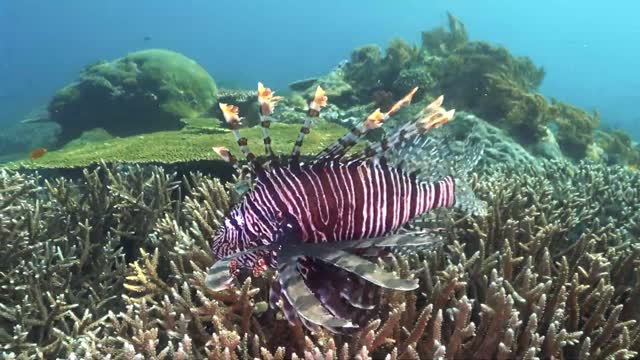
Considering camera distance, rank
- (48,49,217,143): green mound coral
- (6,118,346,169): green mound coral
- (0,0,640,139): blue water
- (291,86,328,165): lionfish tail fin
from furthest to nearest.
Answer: (0,0,640,139): blue water, (48,49,217,143): green mound coral, (6,118,346,169): green mound coral, (291,86,328,165): lionfish tail fin

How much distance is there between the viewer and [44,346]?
9.74 feet

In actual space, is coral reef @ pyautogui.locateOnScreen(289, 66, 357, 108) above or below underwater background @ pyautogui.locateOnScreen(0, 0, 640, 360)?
above

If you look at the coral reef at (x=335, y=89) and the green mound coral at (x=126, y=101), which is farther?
the green mound coral at (x=126, y=101)

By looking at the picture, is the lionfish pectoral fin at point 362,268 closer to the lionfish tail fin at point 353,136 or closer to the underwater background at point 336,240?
the underwater background at point 336,240

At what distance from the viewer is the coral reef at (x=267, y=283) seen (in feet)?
6.86

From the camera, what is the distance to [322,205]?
2.10 m

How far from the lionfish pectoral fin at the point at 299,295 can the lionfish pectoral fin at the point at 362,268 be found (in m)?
0.06

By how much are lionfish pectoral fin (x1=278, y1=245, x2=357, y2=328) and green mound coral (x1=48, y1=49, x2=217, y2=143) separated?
860 centimetres

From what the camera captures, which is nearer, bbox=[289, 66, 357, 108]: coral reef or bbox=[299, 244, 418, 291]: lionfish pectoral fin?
bbox=[299, 244, 418, 291]: lionfish pectoral fin

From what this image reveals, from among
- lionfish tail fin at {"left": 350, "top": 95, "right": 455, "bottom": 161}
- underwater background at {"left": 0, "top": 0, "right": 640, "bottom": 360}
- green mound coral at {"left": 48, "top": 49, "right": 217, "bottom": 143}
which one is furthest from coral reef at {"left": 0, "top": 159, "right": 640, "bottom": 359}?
green mound coral at {"left": 48, "top": 49, "right": 217, "bottom": 143}

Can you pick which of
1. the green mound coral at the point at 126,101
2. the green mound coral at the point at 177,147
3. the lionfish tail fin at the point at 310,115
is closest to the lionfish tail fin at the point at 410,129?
the lionfish tail fin at the point at 310,115

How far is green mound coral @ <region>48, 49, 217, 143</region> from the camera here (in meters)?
10.1

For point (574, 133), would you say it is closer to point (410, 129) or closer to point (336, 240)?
point (410, 129)

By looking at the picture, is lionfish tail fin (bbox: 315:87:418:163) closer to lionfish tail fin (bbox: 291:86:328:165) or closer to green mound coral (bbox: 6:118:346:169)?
lionfish tail fin (bbox: 291:86:328:165)
